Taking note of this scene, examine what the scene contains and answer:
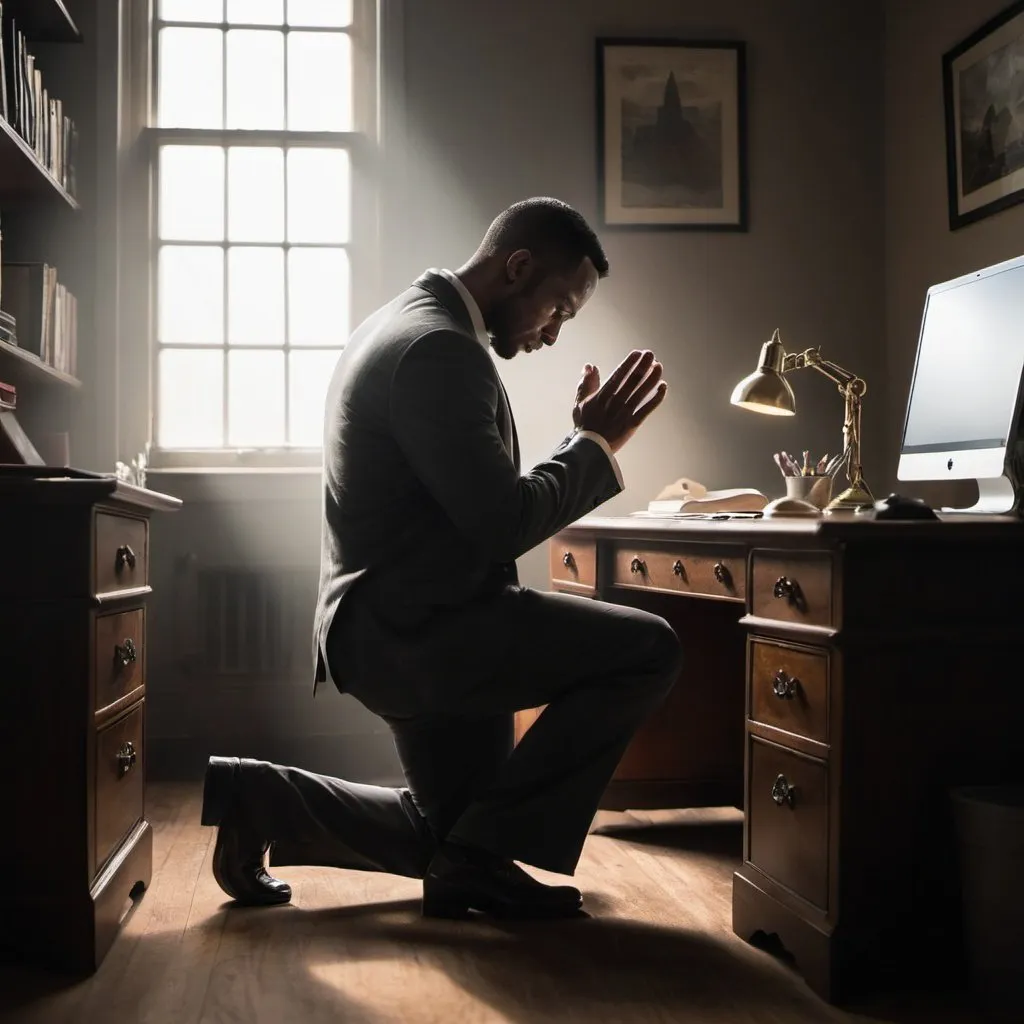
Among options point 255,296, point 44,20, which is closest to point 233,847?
point 255,296

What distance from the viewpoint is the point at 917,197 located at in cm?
380

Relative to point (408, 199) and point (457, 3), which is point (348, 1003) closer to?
point (408, 199)

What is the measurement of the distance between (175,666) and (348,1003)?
205 centimetres

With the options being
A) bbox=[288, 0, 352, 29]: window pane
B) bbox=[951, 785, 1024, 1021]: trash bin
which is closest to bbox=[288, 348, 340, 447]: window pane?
bbox=[288, 0, 352, 29]: window pane

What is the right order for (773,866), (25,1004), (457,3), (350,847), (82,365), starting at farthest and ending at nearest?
(457,3) < (82,365) < (350,847) < (773,866) < (25,1004)

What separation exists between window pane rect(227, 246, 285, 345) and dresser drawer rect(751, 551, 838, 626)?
7.37ft

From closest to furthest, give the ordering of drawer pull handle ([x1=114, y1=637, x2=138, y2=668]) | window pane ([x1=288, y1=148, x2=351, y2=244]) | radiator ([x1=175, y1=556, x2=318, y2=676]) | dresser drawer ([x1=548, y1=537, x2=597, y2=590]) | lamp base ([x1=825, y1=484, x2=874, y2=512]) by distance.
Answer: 1. drawer pull handle ([x1=114, y1=637, x2=138, y2=668])
2. lamp base ([x1=825, y1=484, x2=874, y2=512])
3. dresser drawer ([x1=548, y1=537, x2=597, y2=590])
4. radiator ([x1=175, y1=556, x2=318, y2=676])
5. window pane ([x1=288, y1=148, x2=351, y2=244])

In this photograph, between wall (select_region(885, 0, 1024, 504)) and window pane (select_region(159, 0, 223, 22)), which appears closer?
wall (select_region(885, 0, 1024, 504))

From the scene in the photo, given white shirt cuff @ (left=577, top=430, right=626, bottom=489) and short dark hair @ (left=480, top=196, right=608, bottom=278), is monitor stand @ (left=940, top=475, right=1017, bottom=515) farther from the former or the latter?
short dark hair @ (left=480, top=196, right=608, bottom=278)

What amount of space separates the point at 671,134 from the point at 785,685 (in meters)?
2.39

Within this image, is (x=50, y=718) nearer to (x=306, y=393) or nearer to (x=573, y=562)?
(x=573, y=562)

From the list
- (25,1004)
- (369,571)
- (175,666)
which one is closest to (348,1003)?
(25,1004)

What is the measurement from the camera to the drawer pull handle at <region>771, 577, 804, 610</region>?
2.02 meters

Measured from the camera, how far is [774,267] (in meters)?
3.97
